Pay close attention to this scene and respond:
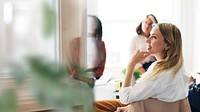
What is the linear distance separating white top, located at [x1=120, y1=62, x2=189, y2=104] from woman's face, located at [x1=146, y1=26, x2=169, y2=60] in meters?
0.06

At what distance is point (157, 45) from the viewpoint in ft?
4.05

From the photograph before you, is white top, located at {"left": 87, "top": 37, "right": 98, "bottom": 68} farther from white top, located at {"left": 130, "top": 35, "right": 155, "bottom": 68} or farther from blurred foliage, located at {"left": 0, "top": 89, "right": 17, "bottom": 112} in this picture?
white top, located at {"left": 130, "top": 35, "right": 155, "bottom": 68}

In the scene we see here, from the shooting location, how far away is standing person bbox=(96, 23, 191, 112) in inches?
47.7

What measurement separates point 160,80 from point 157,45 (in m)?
→ 0.17

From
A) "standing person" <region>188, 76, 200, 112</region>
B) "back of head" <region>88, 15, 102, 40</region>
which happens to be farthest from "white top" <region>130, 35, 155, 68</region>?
"back of head" <region>88, 15, 102, 40</region>

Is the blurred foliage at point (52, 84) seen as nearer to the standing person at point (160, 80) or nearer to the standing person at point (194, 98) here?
the standing person at point (160, 80)

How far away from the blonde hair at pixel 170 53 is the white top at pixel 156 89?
2 cm

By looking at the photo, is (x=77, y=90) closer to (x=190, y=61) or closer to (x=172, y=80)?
(x=172, y=80)

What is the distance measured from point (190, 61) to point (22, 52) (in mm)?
2031

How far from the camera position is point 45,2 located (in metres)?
0.50

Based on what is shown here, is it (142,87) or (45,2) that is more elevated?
(45,2)

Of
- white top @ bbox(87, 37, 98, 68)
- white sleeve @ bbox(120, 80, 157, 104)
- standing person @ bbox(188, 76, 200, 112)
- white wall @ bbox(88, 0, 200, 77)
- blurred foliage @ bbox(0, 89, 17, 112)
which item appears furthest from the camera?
white wall @ bbox(88, 0, 200, 77)

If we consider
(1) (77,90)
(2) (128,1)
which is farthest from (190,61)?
(1) (77,90)

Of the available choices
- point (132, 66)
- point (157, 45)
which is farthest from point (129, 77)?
point (157, 45)
